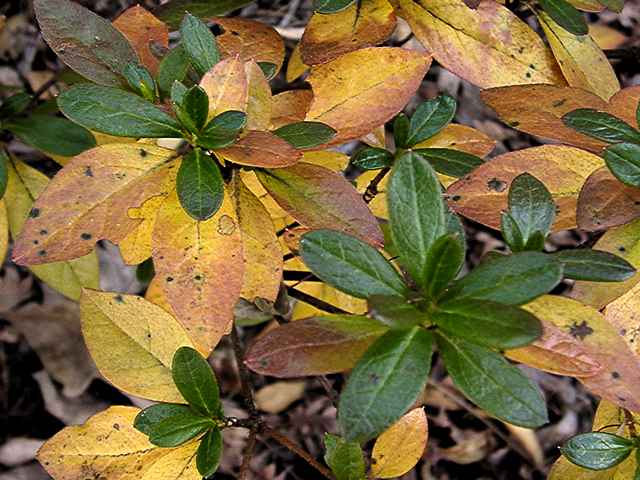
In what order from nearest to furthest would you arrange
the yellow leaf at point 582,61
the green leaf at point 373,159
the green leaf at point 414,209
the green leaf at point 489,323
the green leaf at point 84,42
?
the green leaf at point 489,323, the green leaf at point 414,209, the green leaf at point 84,42, the green leaf at point 373,159, the yellow leaf at point 582,61

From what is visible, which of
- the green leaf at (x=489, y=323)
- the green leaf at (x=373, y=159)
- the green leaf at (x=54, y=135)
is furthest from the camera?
the green leaf at (x=54, y=135)

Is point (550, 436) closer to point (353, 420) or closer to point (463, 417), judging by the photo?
point (463, 417)

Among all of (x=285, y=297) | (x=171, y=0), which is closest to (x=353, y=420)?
(x=285, y=297)

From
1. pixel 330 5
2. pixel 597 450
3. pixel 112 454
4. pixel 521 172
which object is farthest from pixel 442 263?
pixel 112 454

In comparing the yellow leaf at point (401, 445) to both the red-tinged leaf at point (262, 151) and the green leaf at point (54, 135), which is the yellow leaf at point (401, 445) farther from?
the green leaf at point (54, 135)

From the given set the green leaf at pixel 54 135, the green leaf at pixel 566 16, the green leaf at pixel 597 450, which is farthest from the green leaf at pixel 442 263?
the green leaf at pixel 54 135

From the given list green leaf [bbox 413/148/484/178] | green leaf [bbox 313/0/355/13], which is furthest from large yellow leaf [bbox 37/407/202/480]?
green leaf [bbox 313/0/355/13]
